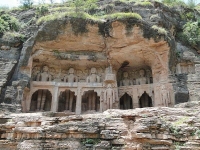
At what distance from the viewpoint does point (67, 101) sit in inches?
879

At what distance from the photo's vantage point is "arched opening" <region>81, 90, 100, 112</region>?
2189 cm

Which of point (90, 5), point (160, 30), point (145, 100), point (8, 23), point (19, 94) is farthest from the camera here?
point (90, 5)

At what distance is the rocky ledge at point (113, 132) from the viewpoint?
9.61 m

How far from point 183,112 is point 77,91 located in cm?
1115

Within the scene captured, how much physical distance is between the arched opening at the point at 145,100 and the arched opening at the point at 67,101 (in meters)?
6.25

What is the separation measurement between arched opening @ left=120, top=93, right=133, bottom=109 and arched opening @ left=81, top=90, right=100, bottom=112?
2.29m

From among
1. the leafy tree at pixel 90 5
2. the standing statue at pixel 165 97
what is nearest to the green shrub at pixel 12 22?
the leafy tree at pixel 90 5

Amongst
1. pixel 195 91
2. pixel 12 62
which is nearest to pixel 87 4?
pixel 12 62

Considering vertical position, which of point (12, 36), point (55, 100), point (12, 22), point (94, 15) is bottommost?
point (55, 100)

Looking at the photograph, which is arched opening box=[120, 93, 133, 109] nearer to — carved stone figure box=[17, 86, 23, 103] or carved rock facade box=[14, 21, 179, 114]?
carved rock facade box=[14, 21, 179, 114]

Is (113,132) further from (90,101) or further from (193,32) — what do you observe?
(193,32)

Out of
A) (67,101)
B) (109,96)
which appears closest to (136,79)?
(109,96)

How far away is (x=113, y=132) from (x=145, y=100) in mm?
11848

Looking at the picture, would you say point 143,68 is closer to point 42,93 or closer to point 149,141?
point 42,93
